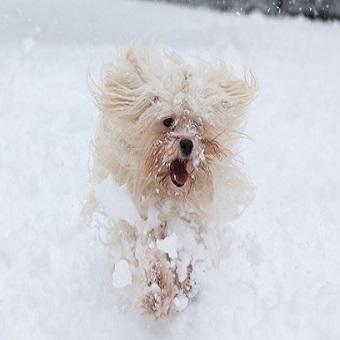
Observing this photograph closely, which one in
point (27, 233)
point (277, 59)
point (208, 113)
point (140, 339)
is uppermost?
point (208, 113)

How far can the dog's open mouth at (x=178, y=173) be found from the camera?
398 cm

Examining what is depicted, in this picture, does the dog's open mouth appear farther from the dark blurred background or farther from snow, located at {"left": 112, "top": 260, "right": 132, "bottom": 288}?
the dark blurred background

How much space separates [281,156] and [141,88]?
2.57 m

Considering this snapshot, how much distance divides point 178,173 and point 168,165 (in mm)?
88

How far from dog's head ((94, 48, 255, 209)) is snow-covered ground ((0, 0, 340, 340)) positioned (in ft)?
2.37

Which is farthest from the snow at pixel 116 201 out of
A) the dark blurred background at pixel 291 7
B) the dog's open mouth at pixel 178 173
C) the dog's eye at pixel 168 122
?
the dark blurred background at pixel 291 7

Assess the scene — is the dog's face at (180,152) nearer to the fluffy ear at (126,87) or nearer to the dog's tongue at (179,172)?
the dog's tongue at (179,172)

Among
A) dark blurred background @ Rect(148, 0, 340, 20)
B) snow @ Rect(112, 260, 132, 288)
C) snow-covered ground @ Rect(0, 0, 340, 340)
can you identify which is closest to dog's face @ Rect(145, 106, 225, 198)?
snow @ Rect(112, 260, 132, 288)

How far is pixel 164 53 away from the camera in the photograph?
4.29 meters

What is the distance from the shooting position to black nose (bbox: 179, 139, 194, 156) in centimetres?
385

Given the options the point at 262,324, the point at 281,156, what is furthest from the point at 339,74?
the point at 262,324

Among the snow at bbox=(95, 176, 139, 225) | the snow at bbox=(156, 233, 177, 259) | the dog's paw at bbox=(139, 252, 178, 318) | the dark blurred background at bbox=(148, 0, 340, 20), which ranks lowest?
the dark blurred background at bbox=(148, 0, 340, 20)

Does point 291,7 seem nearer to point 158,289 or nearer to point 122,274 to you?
point 122,274

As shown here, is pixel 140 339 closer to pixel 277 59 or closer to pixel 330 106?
pixel 330 106
